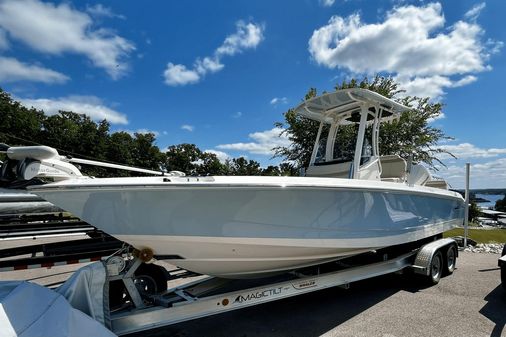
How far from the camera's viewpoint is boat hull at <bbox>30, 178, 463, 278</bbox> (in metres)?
2.79

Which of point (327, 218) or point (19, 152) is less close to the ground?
point (19, 152)

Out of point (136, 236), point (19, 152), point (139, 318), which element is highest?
point (19, 152)

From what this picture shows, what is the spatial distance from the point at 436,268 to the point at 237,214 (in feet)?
13.0

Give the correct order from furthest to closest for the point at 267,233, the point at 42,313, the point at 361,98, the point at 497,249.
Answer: the point at 497,249
the point at 361,98
the point at 267,233
the point at 42,313

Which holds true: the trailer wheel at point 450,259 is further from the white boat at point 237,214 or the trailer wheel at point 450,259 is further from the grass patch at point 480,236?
the grass patch at point 480,236

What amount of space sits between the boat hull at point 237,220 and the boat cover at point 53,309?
1.60 feet

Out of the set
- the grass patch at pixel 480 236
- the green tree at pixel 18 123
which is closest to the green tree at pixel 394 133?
the grass patch at pixel 480 236

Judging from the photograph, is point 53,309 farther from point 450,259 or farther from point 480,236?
point 480,236

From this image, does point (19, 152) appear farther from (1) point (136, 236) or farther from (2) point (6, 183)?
(1) point (136, 236)

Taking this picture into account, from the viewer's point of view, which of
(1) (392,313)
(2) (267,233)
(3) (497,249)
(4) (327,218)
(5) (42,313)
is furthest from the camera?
(3) (497,249)

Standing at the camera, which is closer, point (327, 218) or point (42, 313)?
point (42, 313)

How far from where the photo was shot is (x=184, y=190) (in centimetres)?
284

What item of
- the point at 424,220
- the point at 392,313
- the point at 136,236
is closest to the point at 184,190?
the point at 136,236

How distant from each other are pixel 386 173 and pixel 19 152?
5.07 metres
